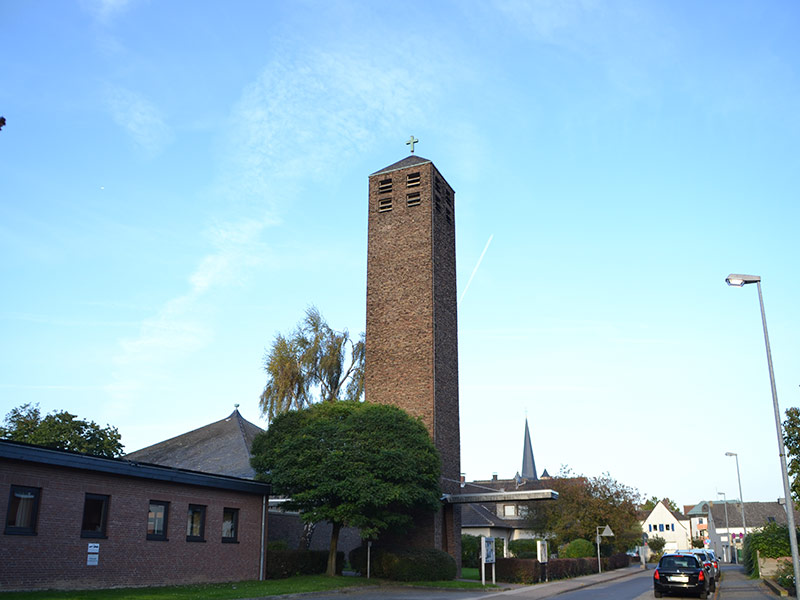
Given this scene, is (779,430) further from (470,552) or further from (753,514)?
(753,514)

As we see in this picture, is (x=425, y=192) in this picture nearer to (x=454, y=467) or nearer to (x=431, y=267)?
(x=431, y=267)

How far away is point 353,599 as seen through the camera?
21.2m

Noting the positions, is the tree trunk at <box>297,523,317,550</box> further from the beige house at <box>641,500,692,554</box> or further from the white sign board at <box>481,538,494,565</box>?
the beige house at <box>641,500,692,554</box>

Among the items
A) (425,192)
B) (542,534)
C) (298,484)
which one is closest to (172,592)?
(298,484)

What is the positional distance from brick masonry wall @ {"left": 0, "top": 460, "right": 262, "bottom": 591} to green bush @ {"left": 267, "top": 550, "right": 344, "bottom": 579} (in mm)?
878

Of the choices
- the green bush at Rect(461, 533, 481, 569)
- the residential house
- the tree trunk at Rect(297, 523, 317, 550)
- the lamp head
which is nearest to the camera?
the lamp head

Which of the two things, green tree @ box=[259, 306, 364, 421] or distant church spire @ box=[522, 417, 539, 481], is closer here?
green tree @ box=[259, 306, 364, 421]

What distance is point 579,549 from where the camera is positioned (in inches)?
1816

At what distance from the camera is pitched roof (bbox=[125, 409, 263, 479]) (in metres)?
38.8

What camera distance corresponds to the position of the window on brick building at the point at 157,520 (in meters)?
21.8

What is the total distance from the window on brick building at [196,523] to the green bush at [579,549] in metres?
29.8

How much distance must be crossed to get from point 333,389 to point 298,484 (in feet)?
57.6

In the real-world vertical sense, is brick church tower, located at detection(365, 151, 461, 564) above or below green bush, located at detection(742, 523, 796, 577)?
above

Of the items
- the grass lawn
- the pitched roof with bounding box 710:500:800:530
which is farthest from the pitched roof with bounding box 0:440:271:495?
the pitched roof with bounding box 710:500:800:530
